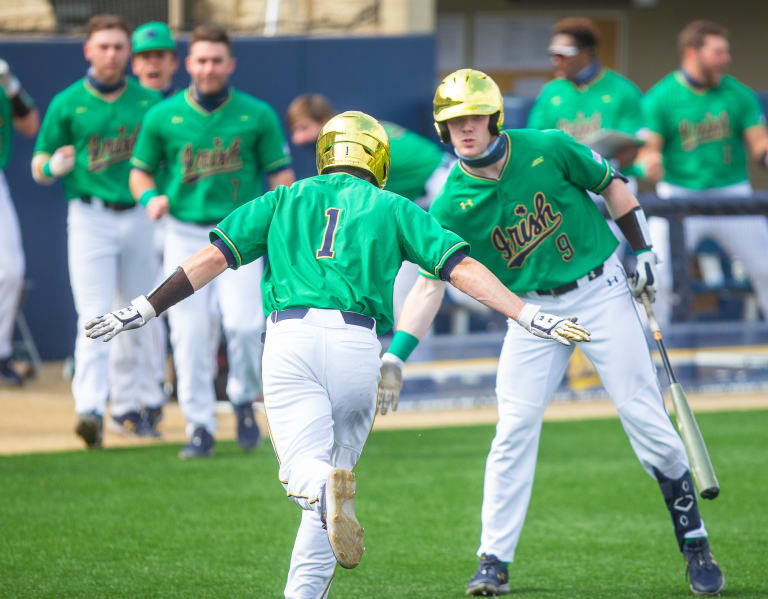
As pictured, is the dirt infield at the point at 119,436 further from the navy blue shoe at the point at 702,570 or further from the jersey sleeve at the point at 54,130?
the navy blue shoe at the point at 702,570

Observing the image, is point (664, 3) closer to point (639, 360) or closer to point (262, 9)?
point (262, 9)

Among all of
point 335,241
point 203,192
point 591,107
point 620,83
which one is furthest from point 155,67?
point 335,241

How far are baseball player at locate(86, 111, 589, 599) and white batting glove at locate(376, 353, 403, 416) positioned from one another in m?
0.41

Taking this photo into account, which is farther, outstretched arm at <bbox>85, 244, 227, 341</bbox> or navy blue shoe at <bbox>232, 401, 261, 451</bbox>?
navy blue shoe at <bbox>232, 401, 261, 451</bbox>

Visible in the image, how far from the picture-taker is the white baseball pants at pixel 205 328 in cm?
741

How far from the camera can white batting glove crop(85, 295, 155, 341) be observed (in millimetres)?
4148

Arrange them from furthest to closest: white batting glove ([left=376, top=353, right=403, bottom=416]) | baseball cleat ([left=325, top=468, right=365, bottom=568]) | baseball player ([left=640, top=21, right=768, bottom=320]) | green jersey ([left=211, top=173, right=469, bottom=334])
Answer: baseball player ([left=640, top=21, right=768, bottom=320]) < white batting glove ([left=376, top=353, right=403, bottom=416]) < green jersey ([left=211, top=173, right=469, bottom=334]) < baseball cleat ([left=325, top=468, right=365, bottom=568])

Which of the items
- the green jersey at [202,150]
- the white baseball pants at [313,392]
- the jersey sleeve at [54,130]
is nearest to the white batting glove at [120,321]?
the white baseball pants at [313,392]

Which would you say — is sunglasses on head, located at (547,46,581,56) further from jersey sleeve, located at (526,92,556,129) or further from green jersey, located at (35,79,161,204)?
green jersey, located at (35,79,161,204)

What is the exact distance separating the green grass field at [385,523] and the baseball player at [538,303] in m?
0.27

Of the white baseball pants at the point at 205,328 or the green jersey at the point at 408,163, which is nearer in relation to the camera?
the white baseball pants at the point at 205,328

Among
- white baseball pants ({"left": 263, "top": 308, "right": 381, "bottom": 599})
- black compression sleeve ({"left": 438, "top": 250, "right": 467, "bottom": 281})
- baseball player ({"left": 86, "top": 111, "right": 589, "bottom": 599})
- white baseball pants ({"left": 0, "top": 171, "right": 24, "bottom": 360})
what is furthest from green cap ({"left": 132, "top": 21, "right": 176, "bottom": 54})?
black compression sleeve ({"left": 438, "top": 250, "right": 467, "bottom": 281})

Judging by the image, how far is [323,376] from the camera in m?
4.13

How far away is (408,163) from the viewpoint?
27.8ft
